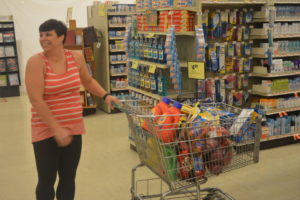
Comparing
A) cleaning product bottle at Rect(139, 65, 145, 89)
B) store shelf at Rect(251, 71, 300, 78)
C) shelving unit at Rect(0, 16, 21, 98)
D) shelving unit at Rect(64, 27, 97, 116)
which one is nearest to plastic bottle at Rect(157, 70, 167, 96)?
cleaning product bottle at Rect(139, 65, 145, 89)

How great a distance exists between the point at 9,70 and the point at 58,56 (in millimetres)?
7858

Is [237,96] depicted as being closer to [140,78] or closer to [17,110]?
[140,78]

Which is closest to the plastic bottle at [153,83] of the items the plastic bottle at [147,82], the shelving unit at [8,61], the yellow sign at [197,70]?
the plastic bottle at [147,82]

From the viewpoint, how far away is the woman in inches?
92.6

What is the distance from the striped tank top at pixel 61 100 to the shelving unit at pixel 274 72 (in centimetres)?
325

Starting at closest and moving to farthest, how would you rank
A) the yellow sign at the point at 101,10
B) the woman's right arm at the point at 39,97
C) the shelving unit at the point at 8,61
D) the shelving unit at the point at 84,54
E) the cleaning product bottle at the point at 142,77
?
the woman's right arm at the point at 39,97 → the cleaning product bottle at the point at 142,77 → the shelving unit at the point at 84,54 → the yellow sign at the point at 101,10 → the shelving unit at the point at 8,61

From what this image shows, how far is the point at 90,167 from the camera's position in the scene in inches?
184

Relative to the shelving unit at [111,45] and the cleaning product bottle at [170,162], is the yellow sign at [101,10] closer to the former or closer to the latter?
the shelving unit at [111,45]

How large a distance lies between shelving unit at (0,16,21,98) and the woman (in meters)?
7.70

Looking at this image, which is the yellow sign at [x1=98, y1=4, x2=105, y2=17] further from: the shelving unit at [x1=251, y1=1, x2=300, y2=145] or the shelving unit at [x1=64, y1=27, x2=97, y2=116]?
the shelving unit at [x1=251, y1=1, x2=300, y2=145]

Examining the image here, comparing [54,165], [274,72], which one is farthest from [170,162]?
[274,72]

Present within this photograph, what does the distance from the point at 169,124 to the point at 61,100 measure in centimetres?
74

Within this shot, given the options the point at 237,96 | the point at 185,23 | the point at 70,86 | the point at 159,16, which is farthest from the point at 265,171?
the point at 70,86

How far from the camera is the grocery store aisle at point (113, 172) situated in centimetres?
389
